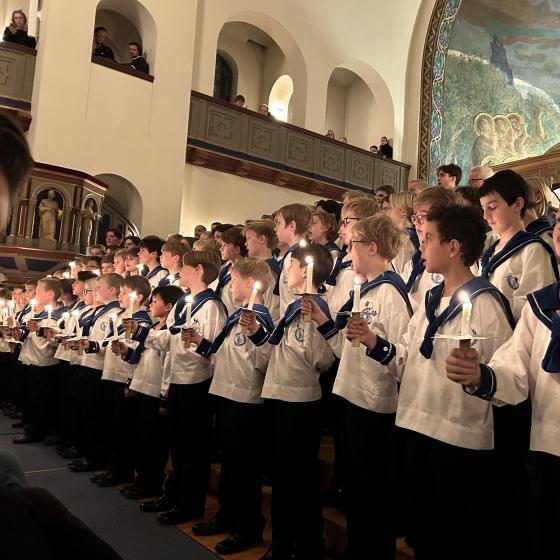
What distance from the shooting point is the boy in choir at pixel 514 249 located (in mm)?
2547

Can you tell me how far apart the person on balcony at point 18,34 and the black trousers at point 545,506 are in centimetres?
1059

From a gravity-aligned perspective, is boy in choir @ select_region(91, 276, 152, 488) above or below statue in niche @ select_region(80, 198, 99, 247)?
below

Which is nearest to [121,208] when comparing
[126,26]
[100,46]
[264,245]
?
[100,46]

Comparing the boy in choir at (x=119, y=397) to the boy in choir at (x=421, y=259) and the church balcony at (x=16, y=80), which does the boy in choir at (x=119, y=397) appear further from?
the church balcony at (x=16, y=80)

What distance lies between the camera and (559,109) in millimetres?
12797

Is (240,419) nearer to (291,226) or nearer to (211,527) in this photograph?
(211,527)

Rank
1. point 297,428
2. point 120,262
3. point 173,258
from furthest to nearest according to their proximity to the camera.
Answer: point 120,262 < point 173,258 < point 297,428

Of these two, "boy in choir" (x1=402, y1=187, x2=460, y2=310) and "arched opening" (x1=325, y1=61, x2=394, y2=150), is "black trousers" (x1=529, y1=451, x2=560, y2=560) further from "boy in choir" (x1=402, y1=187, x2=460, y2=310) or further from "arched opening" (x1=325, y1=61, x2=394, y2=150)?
"arched opening" (x1=325, y1=61, x2=394, y2=150)

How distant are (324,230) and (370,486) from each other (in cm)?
230

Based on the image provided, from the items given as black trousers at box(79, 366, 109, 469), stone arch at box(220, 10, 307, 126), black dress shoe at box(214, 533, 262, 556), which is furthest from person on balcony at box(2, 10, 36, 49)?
black dress shoe at box(214, 533, 262, 556)

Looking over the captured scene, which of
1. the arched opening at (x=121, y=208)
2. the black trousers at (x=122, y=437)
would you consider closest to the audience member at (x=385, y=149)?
the arched opening at (x=121, y=208)

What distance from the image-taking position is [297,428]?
2.80m

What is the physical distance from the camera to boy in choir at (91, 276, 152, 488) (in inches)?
166

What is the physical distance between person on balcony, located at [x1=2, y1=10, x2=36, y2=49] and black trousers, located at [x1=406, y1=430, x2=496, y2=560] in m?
10.3
